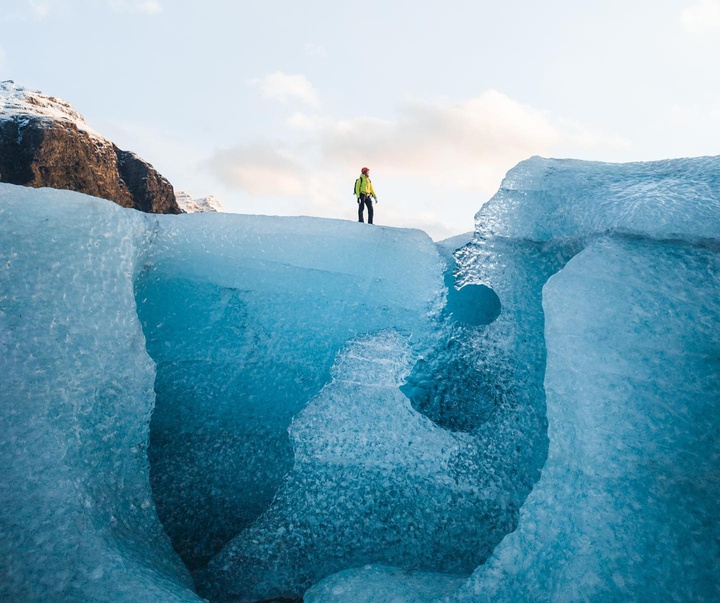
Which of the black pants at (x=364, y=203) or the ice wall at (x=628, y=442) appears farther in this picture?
the black pants at (x=364, y=203)

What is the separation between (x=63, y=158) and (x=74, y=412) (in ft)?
65.5

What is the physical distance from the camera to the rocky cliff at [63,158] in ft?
58.2

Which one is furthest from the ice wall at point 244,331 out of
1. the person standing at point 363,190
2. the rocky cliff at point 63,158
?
the rocky cliff at point 63,158

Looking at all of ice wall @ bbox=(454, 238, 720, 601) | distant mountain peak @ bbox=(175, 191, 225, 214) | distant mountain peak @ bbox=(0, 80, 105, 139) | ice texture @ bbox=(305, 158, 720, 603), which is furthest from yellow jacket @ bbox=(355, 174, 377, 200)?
distant mountain peak @ bbox=(175, 191, 225, 214)

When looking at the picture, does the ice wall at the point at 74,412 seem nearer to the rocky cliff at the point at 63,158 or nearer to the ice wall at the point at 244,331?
the ice wall at the point at 244,331

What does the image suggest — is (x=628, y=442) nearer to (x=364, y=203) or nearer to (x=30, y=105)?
(x=364, y=203)

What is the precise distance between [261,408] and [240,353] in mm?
299

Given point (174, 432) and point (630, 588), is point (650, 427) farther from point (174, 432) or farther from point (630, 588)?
point (174, 432)

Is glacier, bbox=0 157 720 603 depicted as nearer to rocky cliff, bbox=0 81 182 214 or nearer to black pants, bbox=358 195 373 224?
black pants, bbox=358 195 373 224

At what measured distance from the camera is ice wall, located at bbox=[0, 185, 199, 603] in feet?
5.28

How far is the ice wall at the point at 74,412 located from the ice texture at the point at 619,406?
0.76m

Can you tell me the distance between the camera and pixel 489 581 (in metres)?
1.73

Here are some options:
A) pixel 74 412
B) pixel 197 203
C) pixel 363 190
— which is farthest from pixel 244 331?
pixel 197 203

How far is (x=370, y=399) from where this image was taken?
7.93 ft
